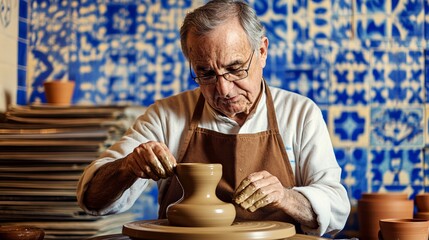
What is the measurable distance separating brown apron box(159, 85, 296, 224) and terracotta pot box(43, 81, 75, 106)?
1180 mm

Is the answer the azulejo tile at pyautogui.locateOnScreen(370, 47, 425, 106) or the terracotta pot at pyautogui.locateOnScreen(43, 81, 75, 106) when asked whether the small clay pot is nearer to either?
the terracotta pot at pyautogui.locateOnScreen(43, 81, 75, 106)

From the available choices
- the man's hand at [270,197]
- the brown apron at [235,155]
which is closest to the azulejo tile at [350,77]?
the brown apron at [235,155]

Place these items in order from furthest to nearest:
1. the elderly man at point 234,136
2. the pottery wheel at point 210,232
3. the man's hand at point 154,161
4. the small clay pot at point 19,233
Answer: the elderly man at point 234,136
the small clay pot at point 19,233
the man's hand at point 154,161
the pottery wheel at point 210,232

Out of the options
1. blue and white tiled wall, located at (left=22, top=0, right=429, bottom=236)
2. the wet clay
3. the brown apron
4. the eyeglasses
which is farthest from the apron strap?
blue and white tiled wall, located at (left=22, top=0, right=429, bottom=236)

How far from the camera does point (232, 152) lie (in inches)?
119

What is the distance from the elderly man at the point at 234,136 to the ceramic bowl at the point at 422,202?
104cm

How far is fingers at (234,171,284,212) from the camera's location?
7.74ft

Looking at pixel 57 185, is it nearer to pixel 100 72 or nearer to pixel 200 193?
pixel 100 72

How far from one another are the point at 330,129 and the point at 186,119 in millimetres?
1244

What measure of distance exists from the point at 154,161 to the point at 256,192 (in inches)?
14.3

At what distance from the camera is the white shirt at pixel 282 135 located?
9.50 ft

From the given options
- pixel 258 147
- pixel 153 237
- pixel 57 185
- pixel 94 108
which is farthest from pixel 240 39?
pixel 57 185

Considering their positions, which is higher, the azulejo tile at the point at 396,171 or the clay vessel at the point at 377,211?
the azulejo tile at the point at 396,171

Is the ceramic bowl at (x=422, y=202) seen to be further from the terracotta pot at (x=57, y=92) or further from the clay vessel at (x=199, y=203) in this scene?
the terracotta pot at (x=57, y=92)
